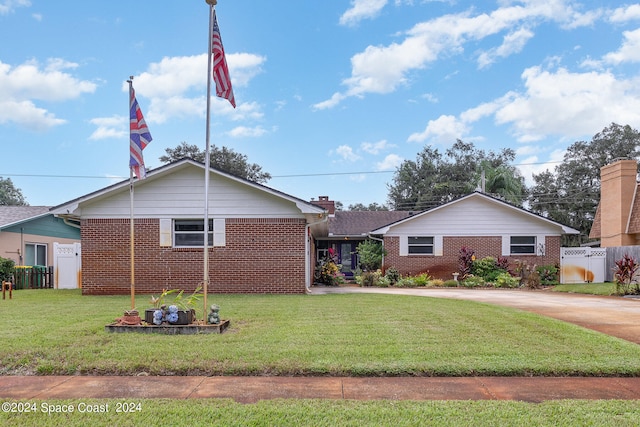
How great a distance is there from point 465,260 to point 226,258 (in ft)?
38.6

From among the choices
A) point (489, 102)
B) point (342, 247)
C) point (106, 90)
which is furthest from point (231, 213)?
point (489, 102)

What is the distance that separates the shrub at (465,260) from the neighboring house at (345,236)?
5.52m

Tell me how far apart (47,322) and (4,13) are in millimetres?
11646

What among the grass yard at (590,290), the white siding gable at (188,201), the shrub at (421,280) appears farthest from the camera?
the shrub at (421,280)

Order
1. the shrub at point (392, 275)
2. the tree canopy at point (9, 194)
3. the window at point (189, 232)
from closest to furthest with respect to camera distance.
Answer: the window at point (189, 232)
the shrub at point (392, 275)
the tree canopy at point (9, 194)

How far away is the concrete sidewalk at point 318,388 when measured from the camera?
441 centimetres

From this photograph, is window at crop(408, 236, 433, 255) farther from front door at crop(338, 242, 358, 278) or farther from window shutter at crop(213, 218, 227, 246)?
window shutter at crop(213, 218, 227, 246)

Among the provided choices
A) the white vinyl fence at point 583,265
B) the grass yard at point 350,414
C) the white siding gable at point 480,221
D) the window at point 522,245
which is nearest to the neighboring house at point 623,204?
the white vinyl fence at point 583,265

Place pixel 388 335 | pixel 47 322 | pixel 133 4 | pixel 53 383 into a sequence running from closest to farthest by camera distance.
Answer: pixel 53 383 < pixel 388 335 < pixel 47 322 < pixel 133 4

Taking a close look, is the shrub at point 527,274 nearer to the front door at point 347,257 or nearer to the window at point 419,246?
the window at point 419,246

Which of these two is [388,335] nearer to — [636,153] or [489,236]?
[489,236]

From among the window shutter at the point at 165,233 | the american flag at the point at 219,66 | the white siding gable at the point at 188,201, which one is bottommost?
the window shutter at the point at 165,233

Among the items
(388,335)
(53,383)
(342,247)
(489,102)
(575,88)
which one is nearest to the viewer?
(53,383)

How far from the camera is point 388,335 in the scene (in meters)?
6.91
